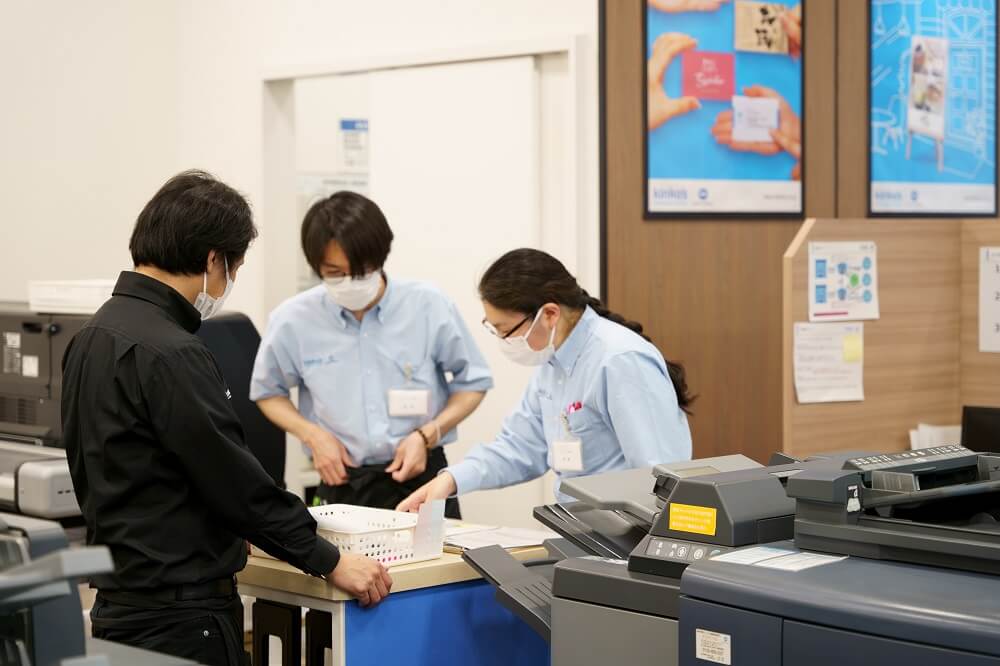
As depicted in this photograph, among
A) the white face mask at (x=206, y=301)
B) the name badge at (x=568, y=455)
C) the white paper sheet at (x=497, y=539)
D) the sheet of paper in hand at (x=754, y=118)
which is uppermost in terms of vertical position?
the sheet of paper in hand at (x=754, y=118)

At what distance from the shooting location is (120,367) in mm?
2074

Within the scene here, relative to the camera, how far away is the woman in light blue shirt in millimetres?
2621

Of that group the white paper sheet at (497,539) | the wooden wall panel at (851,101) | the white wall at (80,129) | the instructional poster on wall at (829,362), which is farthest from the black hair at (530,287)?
Answer: the white wall at (80,129)

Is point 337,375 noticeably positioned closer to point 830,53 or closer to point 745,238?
point 745,238

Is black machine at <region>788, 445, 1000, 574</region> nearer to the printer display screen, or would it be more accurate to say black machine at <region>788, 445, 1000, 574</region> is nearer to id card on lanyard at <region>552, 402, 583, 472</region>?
the printer display screen

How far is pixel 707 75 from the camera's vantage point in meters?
3.97

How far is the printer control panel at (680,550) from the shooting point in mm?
1893

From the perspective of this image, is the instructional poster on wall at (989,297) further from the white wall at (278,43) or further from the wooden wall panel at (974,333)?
A: the white wall at (278,43)

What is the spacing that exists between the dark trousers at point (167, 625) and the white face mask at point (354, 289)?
4.22 feet

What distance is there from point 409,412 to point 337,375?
0.24 metres

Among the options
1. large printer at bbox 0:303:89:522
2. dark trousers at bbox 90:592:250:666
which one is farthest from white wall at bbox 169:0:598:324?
dark trousers at bbox 90:592:250:666

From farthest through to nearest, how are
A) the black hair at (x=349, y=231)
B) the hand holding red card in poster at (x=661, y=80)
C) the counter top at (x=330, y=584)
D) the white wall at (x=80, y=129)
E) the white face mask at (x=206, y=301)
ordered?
the white wall at (x=80, y=129)
the hand holding red card in poster at (x=661, y=80)
the black hair at (x=349, y=231)
the counter top at (x=330, y=584)
the white face mask at (x=206, y=301)

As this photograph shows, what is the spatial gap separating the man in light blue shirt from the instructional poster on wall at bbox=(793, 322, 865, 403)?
37.9 inches

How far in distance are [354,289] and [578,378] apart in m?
0.83
